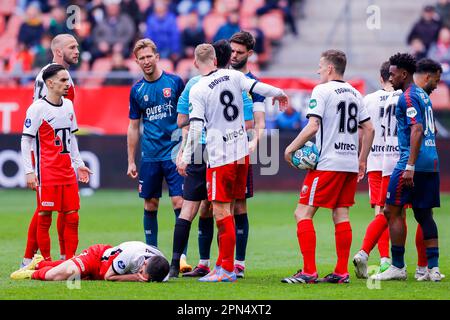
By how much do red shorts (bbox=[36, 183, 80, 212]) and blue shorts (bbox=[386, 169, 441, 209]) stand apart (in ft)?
10.3

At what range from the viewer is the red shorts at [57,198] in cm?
1004

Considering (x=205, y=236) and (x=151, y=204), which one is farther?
(x=151, y=204)

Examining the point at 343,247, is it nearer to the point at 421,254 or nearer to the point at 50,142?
the point at 421,254

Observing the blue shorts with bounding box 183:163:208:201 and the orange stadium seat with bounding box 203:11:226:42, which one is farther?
the orange stadium seat with bounding box 203:11:226:42

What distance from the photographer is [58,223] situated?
10500mm

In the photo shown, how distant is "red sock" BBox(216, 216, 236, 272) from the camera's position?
942 cm

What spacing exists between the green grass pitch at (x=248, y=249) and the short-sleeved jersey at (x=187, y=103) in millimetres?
1612

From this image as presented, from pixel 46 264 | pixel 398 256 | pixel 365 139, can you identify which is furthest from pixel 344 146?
pixel 46 264

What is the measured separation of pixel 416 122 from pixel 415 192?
27.1 inches

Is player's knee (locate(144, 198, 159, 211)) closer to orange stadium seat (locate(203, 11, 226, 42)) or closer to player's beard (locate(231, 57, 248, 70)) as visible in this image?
player's beard (locate(231, 57, 248, 70))

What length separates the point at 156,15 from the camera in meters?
23.6

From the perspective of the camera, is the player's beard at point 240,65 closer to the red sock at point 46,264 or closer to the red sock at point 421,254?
the red sock at point 421,254

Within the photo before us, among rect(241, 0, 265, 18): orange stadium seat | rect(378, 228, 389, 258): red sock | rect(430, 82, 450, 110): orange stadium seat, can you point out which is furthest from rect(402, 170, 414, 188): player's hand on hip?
rect(241, 0, 265, 18): orange stadium seat
